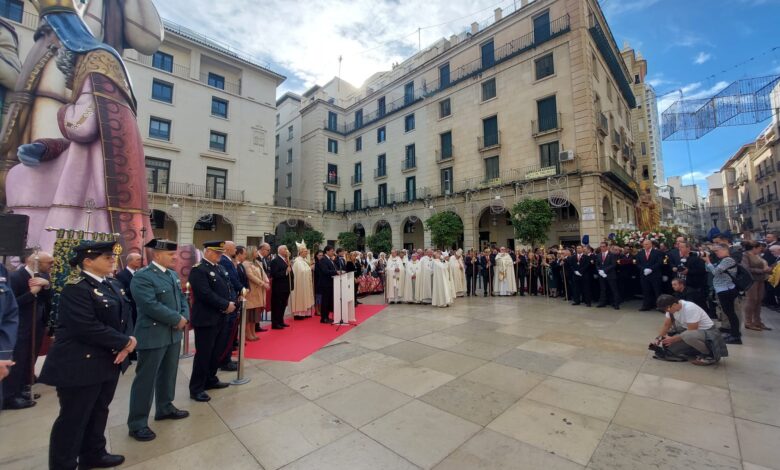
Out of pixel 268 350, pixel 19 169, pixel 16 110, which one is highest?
pixel 16 110

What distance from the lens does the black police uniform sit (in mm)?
2281

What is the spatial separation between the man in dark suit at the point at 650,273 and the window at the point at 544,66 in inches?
604

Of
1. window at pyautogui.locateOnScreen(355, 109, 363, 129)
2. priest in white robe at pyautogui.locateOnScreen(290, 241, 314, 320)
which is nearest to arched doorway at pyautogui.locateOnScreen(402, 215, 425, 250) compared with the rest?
window at pyautogui.locateOnScreen(355, 109, 363, 129)

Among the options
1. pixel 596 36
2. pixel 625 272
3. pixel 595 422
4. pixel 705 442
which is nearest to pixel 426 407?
pixel 595 422

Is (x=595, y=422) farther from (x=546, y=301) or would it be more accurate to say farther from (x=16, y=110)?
(x=16, y=110)

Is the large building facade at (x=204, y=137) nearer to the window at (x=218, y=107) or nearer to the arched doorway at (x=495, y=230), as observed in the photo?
the window at (x=218, y=107)

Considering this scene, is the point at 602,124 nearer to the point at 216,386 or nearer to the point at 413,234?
the point at 413,234

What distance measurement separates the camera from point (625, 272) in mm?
10258

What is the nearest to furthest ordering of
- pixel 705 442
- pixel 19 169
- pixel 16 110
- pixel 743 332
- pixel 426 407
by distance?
pixel 705 442 → pixel 426 407 → pixel 743 332 → pixel 19 169 → pixel 16 110

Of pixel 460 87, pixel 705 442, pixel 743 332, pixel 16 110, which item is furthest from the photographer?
pixel 460 87

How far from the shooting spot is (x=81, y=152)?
8.05 meters

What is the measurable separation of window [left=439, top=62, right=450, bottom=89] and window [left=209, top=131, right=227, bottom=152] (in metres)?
17.7

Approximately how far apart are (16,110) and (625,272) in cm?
1857

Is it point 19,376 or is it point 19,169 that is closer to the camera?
point 19,376
